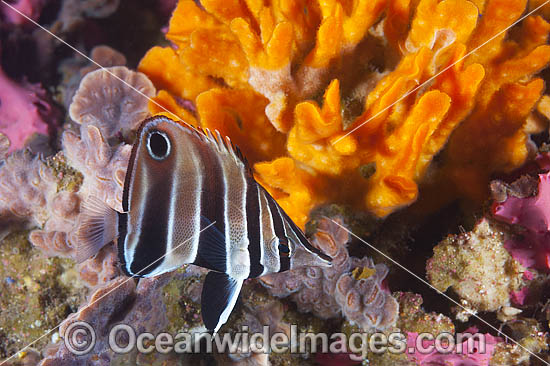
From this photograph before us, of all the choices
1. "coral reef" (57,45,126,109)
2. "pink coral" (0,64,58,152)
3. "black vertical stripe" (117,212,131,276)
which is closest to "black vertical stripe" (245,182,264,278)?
"black vertical stripe" (117,212,131,276)

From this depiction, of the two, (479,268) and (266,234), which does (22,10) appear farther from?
(479,268)

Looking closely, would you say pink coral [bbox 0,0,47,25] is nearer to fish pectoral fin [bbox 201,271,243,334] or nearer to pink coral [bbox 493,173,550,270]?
fish pectoral fin [bbox 201,271,243,334]

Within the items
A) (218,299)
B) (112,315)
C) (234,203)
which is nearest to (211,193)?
(234,203)

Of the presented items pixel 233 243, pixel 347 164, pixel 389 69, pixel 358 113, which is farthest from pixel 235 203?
pixel 389 69

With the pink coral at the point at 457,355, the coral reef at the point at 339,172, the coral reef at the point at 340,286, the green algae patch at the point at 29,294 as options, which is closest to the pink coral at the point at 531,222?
the coral reef at the point at 339,172

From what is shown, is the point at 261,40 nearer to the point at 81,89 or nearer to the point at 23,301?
the point at 81,89
